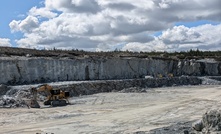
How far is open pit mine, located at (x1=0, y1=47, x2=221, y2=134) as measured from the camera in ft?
48.9

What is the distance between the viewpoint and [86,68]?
39594 mm

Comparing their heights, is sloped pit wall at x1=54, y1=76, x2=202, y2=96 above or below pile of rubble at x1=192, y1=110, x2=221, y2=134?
below

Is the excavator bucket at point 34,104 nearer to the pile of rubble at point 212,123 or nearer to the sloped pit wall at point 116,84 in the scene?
the sloped pit wall at point 116,84

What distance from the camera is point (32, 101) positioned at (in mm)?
23000

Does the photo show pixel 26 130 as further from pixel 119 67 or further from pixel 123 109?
pixel 119 67

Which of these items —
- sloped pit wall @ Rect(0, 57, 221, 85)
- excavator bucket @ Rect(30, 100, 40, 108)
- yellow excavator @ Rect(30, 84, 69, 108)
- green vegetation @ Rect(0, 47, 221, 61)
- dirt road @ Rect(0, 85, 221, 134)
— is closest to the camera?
dirt road @ Rect(0, 85, 221, 134)

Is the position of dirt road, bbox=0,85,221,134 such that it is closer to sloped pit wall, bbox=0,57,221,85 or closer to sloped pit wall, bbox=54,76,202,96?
sloped pit wall, bbox=54,76,202,96

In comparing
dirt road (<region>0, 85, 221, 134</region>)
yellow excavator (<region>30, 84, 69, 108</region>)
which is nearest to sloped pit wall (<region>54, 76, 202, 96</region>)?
yellow excavator (<region>30, 84, 69, 108</region>)

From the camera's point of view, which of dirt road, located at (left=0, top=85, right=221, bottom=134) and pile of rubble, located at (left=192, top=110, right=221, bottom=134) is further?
dirt road, located at (left=0, top=85, right=221, bottom=134)

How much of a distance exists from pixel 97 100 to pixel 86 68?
13.6 m

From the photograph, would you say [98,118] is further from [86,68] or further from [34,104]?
[86,68]

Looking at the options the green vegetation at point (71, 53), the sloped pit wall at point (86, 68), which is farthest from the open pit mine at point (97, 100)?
the green vegetation at point (71, 53)

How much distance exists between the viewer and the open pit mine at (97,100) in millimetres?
14898

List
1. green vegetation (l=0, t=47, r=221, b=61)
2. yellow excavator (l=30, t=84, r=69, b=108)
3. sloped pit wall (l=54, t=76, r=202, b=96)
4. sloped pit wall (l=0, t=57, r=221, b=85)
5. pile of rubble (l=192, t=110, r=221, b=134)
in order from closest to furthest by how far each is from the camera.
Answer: pile of rubble (l=192, t=110, r=221, b=134)
yellow excavator (l=30, t=84, r=69, b=108)
sloped pit wall (l=54, t=76, r=202, b=96)
sloped pit wall (l=0, t=57, r=221, b=85)
green vegetation (l=0, t=47, r=221, b=61)
